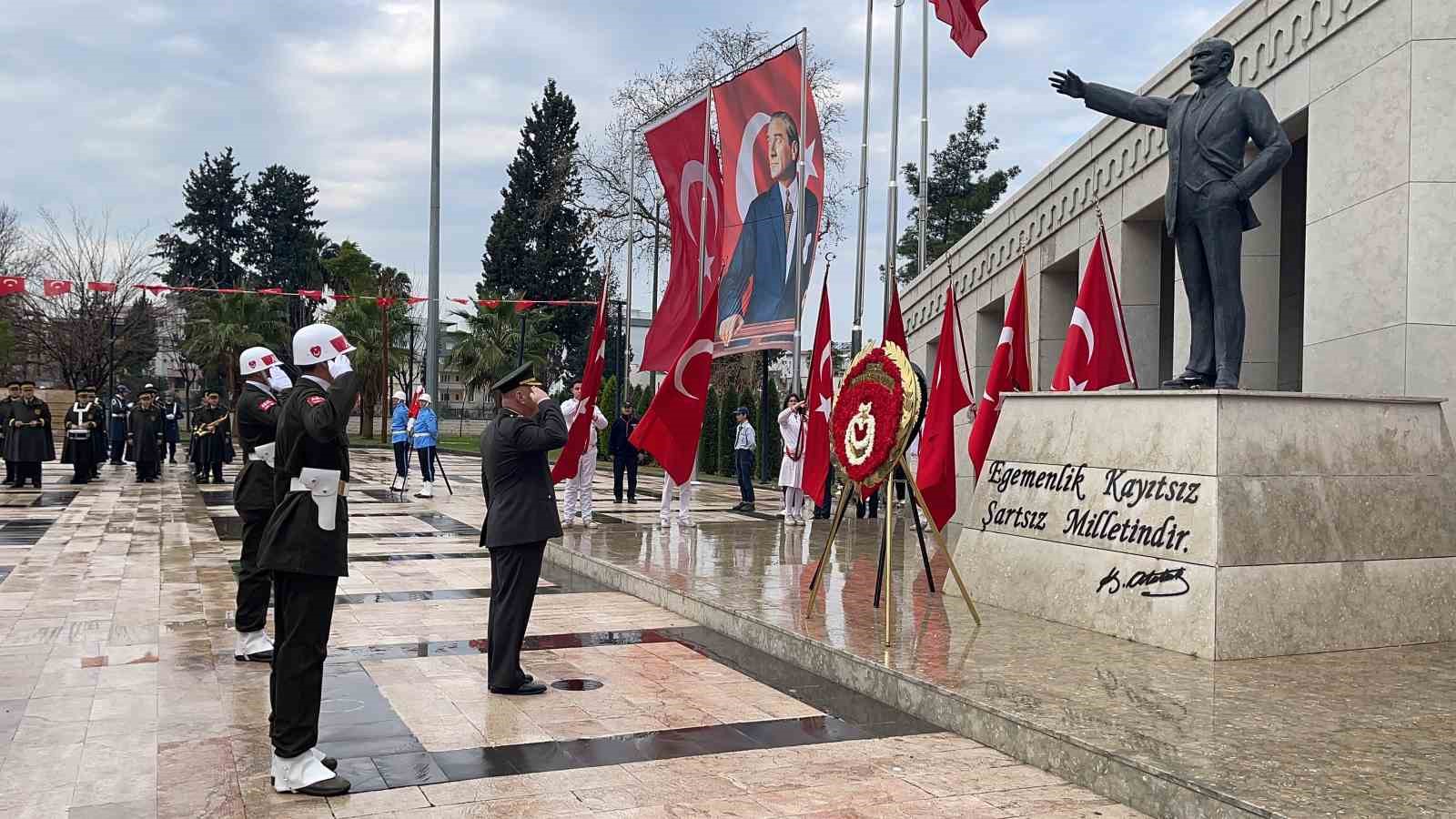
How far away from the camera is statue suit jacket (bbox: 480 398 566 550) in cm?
660

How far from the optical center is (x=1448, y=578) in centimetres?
777

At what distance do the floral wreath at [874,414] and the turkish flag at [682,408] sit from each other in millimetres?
4457

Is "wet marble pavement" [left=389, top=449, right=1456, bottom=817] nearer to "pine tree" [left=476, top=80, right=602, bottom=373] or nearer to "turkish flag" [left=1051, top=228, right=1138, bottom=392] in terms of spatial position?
"turkish flag" [left=1051, top=228, right=1138, bottom=392]

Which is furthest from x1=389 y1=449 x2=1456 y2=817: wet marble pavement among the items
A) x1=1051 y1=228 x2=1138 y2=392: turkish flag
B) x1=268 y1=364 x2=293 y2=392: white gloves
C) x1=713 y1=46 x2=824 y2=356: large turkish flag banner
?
x1=713 y1=46 x2=824 y2=356: large turkish flag banner

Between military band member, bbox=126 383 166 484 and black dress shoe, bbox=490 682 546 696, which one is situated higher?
military band member, bbox=126 383 166 484

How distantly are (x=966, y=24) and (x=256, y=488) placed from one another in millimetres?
10169

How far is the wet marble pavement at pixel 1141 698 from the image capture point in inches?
177

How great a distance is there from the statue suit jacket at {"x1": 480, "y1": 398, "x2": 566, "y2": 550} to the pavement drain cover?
2.91 ft

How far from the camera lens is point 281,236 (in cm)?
7544

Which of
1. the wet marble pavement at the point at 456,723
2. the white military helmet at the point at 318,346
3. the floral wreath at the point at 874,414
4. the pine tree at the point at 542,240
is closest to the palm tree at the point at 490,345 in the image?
the pine tree at the point at 542,240

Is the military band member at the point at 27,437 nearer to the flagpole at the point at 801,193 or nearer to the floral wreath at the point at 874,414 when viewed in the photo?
the flagpole at the point at 801,193

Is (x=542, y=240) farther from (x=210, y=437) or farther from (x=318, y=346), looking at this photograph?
(x=318, y=346)

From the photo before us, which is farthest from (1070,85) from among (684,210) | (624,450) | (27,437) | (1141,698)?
(27,437)

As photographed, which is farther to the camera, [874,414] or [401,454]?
[401,454]
